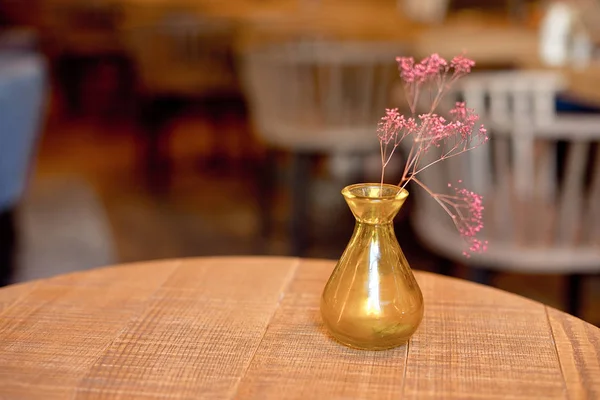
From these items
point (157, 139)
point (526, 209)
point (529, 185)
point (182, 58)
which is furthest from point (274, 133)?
point (157, 139)

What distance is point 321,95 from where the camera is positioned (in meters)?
2.93

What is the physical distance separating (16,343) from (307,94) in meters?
2.15

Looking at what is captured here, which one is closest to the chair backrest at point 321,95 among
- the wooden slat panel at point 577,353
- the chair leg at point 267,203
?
the chair leg at point 267,203

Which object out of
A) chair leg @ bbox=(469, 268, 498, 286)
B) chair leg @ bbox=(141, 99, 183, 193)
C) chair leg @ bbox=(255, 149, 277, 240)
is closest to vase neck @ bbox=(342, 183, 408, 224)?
chair leg @ bbox=(469, 268, 498, 286)

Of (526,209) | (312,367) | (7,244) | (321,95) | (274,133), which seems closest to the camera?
(312,367)

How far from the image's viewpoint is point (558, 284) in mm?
2625

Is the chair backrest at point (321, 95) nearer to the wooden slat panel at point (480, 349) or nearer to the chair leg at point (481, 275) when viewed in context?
the chair leg at point (481, 275)

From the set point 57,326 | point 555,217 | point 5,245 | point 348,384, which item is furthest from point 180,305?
point 5,245

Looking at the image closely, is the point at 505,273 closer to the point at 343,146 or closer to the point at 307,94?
the point at 343,146

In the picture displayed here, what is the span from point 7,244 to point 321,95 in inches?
46.5

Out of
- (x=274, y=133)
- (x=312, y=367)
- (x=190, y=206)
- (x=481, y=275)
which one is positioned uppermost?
(x=312, y=367)

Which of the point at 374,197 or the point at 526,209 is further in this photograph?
the point at 526,209

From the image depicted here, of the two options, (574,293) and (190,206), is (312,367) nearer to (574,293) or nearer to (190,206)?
(574,293)

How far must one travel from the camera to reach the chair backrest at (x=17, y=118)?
2166 millimetres
